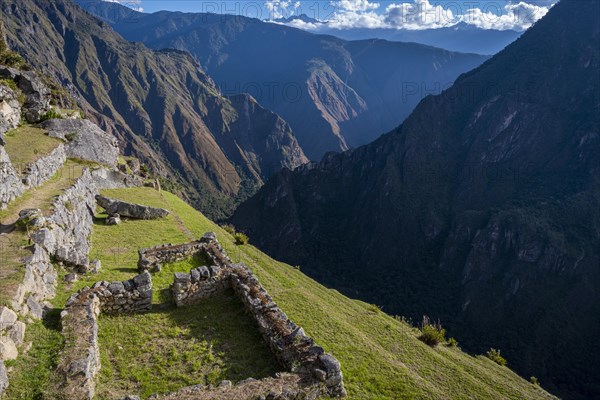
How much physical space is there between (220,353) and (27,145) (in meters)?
31.4

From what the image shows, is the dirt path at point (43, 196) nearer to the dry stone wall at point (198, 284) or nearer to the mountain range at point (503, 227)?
the dry stone wall at point (198, 284)

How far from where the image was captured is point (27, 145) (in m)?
35.0

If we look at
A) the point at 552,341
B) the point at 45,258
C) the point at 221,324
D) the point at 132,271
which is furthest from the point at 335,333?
the point at 552,341

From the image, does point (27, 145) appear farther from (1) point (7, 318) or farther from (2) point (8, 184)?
(1) point (7, 318)

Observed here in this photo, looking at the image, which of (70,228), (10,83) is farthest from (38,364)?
(10,83)

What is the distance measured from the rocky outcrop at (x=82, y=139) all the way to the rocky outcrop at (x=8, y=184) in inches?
679

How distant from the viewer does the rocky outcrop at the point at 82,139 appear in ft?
141

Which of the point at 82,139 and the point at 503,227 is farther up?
the point at 82,139

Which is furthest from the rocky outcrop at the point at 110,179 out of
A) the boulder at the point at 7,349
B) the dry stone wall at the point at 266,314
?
the boulder at the point at 7,349

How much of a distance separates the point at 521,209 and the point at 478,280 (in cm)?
2981

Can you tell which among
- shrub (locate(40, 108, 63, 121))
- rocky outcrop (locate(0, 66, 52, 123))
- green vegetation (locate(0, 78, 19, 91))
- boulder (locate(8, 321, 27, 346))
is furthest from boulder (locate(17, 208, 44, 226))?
shrub (locate(40, 108, 63, 121))

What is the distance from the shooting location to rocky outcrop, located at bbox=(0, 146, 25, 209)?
75.7 feet

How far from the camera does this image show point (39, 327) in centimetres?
1446

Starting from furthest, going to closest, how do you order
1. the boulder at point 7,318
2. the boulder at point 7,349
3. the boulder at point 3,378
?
the boulder at point 7,318 < the boulder at point 7,349 < the boulder at point 3,378
